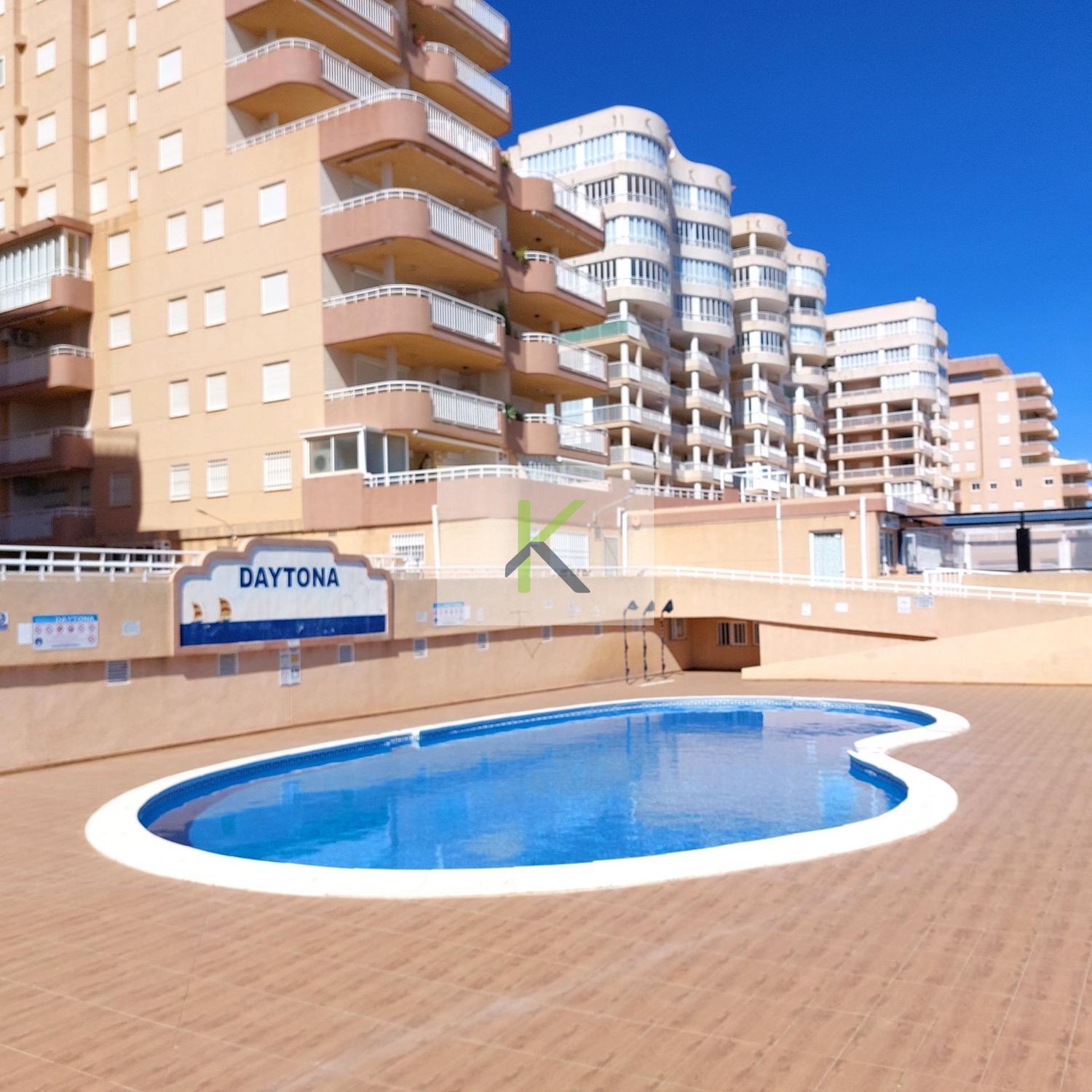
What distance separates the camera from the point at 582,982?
705 cm

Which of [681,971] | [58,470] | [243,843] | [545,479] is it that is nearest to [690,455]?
[545,479]

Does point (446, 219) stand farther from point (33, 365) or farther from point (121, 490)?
point (33, 365)

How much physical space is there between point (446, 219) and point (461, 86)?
294 inches

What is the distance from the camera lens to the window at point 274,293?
31.6 m

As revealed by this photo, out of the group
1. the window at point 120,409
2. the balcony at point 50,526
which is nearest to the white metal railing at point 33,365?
the window at point 120,409

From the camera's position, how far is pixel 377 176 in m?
32.8

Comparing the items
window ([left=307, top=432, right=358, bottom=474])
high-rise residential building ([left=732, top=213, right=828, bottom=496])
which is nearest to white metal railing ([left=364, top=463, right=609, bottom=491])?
window ([left=307, top=432, right=358, bottom=474])

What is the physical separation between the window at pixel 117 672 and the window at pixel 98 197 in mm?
25523

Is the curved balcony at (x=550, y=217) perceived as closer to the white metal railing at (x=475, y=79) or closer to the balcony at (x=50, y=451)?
the white metal railing at (x=475, y=79)

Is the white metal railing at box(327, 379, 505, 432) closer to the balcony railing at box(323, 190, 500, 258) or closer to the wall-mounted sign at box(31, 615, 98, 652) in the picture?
the balcony railing at box(323, 190, 500, 258)

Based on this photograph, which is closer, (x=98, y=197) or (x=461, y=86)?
(x=461, y=86)

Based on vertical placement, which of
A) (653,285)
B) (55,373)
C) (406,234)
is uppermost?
(653,285)

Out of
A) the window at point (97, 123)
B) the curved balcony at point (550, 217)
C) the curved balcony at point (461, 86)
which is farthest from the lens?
the window at point (97, 123)

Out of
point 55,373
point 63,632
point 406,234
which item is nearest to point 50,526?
point 55,373
